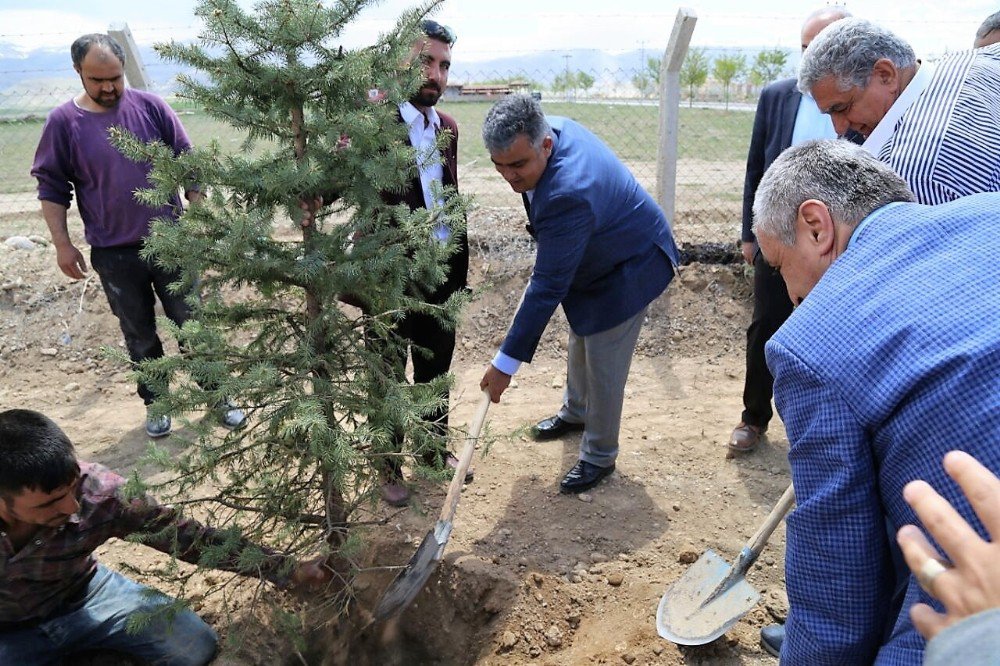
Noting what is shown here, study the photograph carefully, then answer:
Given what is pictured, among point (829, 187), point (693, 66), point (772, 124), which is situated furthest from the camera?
point (693, 66)

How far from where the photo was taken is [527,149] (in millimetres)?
2826

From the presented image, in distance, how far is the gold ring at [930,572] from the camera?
0.94 metres

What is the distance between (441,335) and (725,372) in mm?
2391

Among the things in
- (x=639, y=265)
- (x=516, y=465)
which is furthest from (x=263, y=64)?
(x=516, y=465)

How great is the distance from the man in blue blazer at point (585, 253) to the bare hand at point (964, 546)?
209 cm

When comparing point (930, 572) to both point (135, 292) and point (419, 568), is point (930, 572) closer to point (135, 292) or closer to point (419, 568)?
point (419, 568)

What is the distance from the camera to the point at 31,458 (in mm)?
2160

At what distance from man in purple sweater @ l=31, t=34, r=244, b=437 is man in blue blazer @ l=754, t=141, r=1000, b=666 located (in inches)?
127

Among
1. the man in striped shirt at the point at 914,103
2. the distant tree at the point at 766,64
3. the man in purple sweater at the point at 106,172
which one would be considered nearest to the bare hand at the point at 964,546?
the man in striped shirt at the point at 914,103

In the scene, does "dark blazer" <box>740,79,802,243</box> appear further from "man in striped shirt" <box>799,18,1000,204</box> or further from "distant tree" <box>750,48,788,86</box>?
"distant tree" <box>750,48,788,86</box>

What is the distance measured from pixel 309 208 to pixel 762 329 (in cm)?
249

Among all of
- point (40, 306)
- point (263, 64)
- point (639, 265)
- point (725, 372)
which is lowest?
point (725, 372)

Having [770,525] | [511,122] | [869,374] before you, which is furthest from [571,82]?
[869,374]

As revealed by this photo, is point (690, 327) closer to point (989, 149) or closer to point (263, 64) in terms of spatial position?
point (989, 149)
